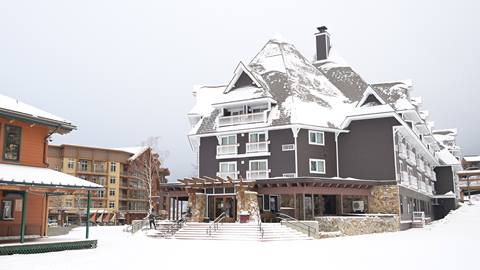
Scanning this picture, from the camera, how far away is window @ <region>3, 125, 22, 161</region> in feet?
65.2

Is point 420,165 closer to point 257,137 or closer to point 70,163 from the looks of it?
point 257,137

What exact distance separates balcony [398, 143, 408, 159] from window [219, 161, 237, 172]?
13.1 m

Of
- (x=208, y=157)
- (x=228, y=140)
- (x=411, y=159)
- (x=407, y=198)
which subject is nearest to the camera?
(x=228, y=140)

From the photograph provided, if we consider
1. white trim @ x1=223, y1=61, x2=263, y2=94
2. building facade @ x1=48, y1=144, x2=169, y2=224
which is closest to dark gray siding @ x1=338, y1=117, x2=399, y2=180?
white trim @ x1=223, y1=61, x2=263, y2=94

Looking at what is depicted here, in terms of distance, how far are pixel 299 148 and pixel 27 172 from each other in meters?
19.8

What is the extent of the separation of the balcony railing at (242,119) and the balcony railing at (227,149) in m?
1.78

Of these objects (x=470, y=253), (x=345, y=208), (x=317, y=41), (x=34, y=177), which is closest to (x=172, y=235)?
(x=34, y=177)

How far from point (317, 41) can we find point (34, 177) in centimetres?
3306

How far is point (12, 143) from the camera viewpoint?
20.1 meters

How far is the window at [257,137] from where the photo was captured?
35375 millimetres

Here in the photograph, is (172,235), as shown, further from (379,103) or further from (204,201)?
(379,103)

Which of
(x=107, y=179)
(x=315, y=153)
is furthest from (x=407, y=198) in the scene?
(x=107, y=179)

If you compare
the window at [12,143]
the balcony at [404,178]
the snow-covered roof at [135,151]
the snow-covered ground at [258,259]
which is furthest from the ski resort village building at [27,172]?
the snow-covered roof at [135,151]

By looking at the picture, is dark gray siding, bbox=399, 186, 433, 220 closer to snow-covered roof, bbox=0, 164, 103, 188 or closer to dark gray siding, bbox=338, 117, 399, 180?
dark gray siding, bbox=338, 117, 399, 180
